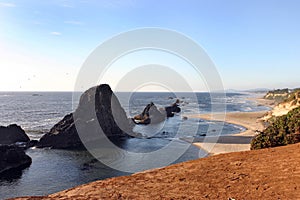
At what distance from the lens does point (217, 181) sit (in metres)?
12.2

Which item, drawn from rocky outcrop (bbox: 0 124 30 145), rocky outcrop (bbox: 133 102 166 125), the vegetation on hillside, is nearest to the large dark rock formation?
rocky outcrop (bbox: 0 124 30 145)

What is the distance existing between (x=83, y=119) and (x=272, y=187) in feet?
185

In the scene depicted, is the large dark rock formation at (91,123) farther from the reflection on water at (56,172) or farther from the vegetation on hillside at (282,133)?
the vegetation on hillside at (282,133)

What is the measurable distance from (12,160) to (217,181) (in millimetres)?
37710

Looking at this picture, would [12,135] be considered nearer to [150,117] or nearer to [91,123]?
[91,123]

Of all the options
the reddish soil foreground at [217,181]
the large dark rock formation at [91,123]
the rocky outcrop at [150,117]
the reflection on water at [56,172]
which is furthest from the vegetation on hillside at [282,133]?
the rocky outcrop at [150,117]

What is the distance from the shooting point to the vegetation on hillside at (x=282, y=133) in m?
17.4

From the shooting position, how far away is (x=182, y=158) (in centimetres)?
4244

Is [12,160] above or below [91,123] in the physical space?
below

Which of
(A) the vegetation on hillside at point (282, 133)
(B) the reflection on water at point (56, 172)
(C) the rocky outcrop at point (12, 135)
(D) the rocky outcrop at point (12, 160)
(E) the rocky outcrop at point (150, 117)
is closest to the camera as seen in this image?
(A) the vegetation on hillside at point (282, 133)

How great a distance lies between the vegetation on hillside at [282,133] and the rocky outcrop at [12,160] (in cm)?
3540

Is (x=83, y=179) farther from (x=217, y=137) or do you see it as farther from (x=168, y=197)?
(x=217, y=137)

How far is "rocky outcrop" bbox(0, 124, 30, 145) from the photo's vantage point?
5547 centimetres

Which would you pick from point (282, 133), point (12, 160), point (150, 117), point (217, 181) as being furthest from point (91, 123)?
point (217, 181)
